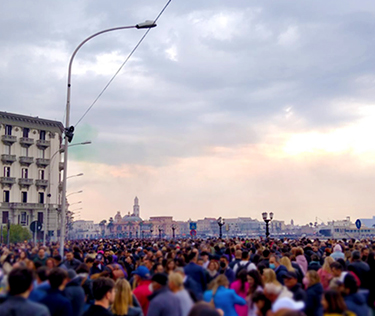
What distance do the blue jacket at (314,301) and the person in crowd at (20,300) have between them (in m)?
3.64

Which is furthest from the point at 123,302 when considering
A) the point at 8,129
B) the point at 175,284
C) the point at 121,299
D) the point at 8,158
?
the point at 8,129

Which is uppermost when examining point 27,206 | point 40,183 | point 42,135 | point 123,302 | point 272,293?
point 42,135

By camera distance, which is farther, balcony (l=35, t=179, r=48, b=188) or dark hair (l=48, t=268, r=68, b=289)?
balcony (l=35, t=179, r=48, b=188)

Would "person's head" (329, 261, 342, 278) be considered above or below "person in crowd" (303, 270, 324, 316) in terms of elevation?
above

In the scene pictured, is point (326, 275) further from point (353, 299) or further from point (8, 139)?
point (8, 139)

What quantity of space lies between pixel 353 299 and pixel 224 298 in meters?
1.81

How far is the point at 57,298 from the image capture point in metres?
6.61

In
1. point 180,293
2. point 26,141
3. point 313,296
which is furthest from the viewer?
point 26,141

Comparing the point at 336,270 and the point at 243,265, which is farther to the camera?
the point at 243,265

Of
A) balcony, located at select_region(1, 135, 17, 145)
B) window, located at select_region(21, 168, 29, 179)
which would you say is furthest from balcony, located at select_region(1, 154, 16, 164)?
window, located at select_region(21, 168, 29, 179)

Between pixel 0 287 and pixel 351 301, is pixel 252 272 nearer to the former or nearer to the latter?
pixel 351 301

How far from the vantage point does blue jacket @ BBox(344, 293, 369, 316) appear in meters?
6.19

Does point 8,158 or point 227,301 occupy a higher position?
point 8,158

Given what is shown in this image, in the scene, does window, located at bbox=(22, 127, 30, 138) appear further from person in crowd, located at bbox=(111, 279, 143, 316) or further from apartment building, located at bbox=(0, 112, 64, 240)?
person in crowd, located at bbox=(111, 279, 143, 316)
